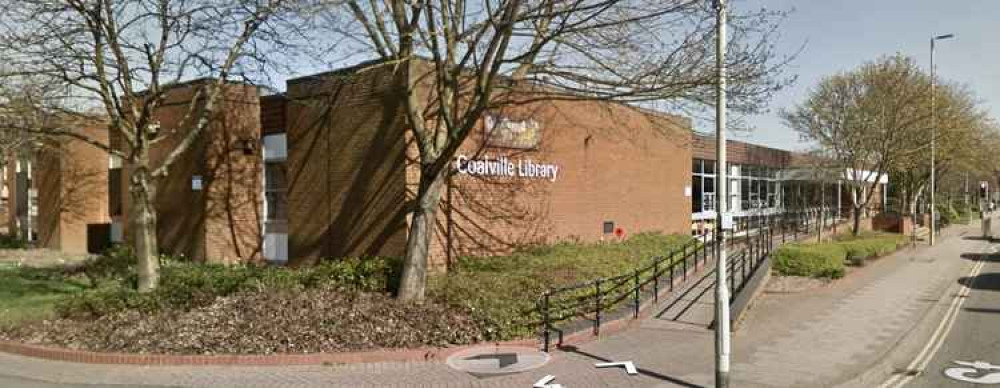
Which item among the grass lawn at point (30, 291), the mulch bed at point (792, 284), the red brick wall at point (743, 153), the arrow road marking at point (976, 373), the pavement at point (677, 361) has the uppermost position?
the red brick wall at point (743, 153)

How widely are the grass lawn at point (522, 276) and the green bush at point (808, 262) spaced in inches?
108

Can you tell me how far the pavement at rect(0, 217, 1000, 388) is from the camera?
7.58m

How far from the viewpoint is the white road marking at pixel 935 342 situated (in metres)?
7.94

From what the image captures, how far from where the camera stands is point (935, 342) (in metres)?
10.2

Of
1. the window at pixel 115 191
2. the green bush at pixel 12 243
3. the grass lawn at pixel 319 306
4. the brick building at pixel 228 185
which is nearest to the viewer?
the grass lawn at pixel 319 306

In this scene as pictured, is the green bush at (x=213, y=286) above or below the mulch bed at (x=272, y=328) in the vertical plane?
above

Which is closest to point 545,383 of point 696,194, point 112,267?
point 112,267

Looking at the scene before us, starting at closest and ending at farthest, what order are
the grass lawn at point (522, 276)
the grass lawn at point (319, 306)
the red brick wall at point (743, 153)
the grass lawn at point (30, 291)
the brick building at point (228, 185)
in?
1. the grass lawn at point (319, 306)
2. the grass lawn at point (522, 276)
3. the grass lawn at point (30, 291)
4. the brick building at point (228, 185)
5. the red brick wall at point (743, 153)

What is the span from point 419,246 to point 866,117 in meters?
22.0

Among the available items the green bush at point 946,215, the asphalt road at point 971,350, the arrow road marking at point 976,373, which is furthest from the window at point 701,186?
the green bush at point 946,215

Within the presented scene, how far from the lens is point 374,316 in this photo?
930 centimetres

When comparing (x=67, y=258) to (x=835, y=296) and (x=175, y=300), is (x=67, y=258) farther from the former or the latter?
(x=835, y=296)

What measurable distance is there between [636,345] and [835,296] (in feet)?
22.9

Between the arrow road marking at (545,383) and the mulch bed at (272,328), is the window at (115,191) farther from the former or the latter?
the arrow road marking at (545,383)
